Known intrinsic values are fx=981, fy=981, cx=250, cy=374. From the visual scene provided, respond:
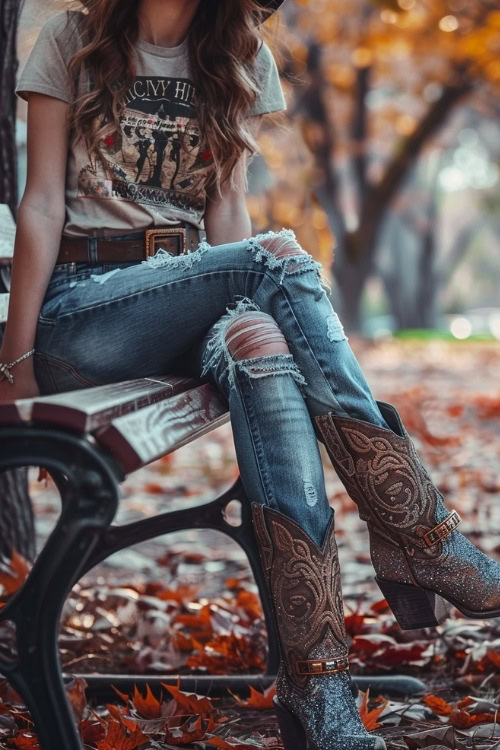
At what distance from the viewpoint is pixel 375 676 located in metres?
2.46

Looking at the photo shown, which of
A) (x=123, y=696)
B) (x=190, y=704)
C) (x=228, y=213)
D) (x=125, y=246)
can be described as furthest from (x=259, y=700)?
(x=228, y=213)

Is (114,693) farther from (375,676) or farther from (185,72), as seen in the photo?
(185,72)

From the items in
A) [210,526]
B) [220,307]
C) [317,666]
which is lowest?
[317,666]

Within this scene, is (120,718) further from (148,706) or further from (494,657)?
(494,657)

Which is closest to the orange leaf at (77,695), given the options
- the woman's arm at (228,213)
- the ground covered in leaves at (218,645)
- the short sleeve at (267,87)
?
the ground covered in leaves at (218,645)

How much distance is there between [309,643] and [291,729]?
18cm

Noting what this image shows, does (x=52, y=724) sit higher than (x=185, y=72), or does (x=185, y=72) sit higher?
(x=185, y=72)

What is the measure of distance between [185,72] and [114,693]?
1.55 metres

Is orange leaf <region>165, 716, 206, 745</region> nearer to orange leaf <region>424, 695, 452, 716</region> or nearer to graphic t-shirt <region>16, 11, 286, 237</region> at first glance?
orange leaf <region>424, 695, 452, 716</region>

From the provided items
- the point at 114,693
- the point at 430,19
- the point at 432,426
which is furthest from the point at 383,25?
the point at 114,693

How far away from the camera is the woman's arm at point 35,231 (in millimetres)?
2131

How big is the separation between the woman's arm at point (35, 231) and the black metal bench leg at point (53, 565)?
2.30 feet

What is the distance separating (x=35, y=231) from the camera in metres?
2.18

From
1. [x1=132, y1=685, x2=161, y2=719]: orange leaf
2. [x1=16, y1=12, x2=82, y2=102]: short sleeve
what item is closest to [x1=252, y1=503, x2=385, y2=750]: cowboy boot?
[x1=132, y1=685, x2=161, y2=719]: orange leaf
